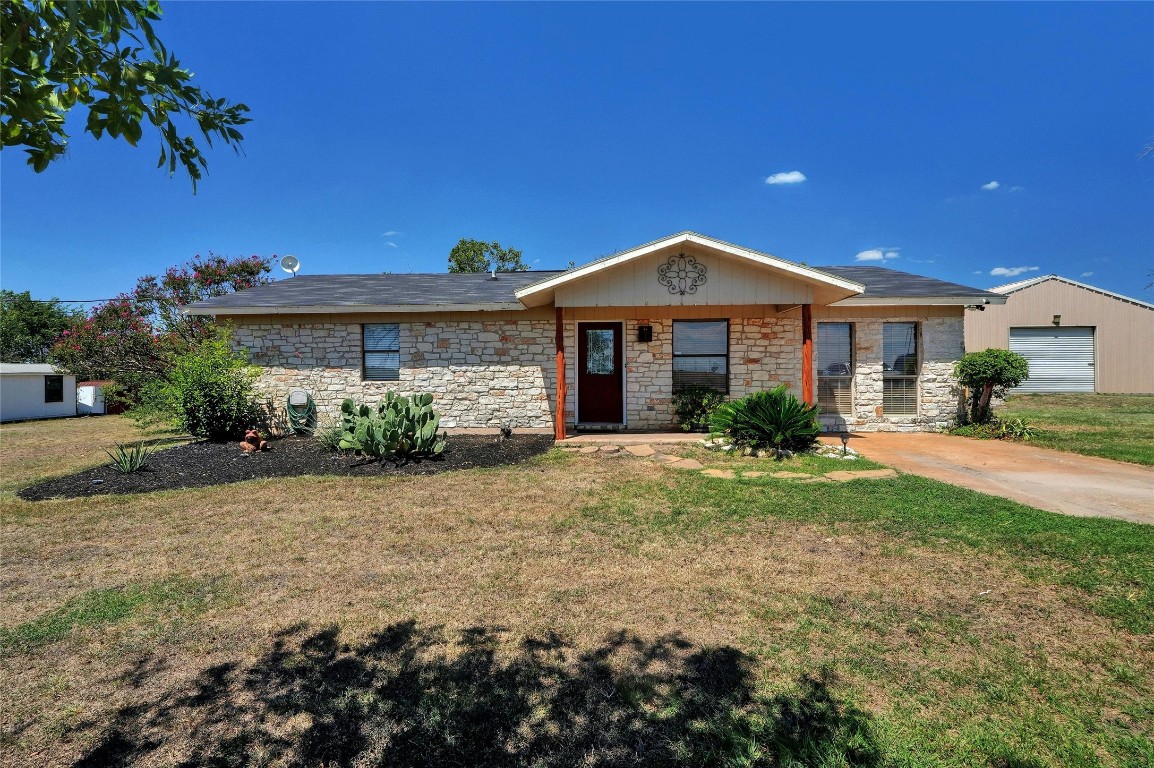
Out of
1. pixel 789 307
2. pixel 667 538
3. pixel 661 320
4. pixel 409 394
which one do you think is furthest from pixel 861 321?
pixel 409 394

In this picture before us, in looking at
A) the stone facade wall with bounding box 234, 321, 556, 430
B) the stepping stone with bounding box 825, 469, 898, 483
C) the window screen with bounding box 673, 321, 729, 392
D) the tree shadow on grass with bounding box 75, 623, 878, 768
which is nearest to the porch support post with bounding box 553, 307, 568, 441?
the stone facade wall with bounding box 234, 321, 556, 430

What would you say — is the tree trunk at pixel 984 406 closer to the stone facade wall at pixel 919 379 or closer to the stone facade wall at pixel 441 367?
Answer: the stone facade wall at pixel 919 379

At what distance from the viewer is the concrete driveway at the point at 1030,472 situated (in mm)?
5062

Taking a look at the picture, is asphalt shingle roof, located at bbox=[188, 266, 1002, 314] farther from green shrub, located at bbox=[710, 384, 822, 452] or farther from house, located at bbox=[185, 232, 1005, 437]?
green shrub, located at bbox=[710, 384, 822, 452]

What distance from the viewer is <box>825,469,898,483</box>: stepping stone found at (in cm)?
643

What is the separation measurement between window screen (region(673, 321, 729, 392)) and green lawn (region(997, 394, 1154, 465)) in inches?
217

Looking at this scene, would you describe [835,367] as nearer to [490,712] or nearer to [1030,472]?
[1030,472]

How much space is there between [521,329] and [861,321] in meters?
7.04

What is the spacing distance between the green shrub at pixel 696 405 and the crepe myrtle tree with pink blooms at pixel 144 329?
39.6 ft

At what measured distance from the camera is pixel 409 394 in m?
11.0

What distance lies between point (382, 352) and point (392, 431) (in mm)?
4231

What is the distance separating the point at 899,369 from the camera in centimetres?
1051

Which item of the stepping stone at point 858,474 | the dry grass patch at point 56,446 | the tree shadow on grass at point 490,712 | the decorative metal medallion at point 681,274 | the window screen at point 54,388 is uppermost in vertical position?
the decorative metal medallion at point 681,274

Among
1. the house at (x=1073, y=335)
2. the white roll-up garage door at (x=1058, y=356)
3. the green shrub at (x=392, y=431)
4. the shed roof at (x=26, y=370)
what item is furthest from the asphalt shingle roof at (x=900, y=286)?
the shed roof at (x=26, y=370)
